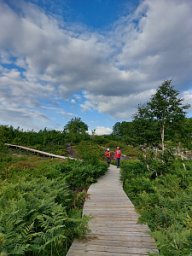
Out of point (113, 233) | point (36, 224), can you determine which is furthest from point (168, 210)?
point (36, 224)

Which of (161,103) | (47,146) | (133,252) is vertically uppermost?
(161,103)

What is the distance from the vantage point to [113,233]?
512cm

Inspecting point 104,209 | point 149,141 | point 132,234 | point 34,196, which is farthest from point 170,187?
Answer: point 149,141

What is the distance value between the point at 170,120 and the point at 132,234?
1138 centimetres

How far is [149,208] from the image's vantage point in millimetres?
6660

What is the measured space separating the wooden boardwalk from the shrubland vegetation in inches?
11.3

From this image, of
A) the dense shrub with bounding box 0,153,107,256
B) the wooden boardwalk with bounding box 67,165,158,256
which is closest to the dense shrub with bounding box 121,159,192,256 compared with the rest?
the wooden boardwalk with bounding box 67,165,158,256

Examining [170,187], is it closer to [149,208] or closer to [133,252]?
[149,208]

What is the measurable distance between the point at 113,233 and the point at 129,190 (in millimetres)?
4561

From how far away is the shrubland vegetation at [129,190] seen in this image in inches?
157

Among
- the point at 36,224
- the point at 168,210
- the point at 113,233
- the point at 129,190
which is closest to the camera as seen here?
the point at 36,224

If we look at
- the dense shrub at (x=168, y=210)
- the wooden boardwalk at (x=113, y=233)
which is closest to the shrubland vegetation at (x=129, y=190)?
the dense shrub at (x=168, y=210)

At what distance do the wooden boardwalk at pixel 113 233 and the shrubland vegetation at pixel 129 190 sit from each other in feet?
0.94

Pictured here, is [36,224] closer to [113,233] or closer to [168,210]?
[113,233]
